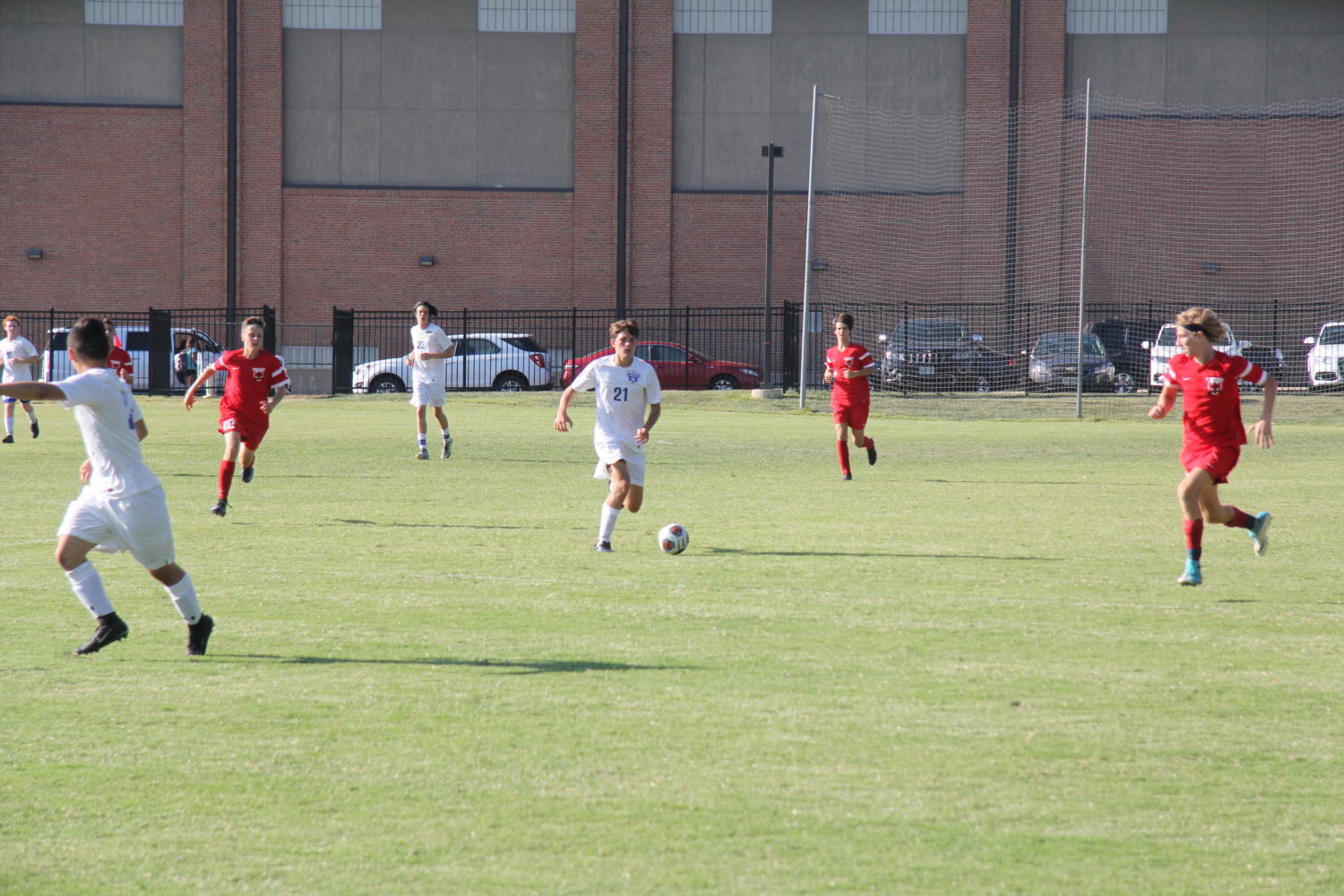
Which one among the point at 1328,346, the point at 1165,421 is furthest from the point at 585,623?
the point at 1328,346

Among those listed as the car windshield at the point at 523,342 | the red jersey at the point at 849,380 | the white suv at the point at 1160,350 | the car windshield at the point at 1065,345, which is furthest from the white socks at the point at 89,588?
the car windshield at the point at 523,342

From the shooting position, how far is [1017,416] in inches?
1212

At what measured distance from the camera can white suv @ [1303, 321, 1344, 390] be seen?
3350 centimetres

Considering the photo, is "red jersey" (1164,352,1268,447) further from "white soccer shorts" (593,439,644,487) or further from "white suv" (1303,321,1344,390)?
"white suv" (1303,321,1344,390)

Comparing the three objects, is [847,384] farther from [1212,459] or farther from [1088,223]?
[1088,223]

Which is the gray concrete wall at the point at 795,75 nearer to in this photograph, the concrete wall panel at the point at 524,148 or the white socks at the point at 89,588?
the concrete wall panel at the point at 524,148

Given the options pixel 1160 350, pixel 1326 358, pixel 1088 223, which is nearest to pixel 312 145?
pixel 1088 223

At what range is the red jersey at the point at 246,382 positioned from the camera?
13195mm

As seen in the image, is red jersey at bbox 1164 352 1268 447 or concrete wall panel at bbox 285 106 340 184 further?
concrete wall panel at bbox 285 106 340 184

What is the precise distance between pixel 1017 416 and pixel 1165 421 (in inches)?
122

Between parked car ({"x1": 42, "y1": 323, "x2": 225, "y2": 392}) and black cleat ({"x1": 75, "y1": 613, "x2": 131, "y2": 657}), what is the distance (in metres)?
32.7

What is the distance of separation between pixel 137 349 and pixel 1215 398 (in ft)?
120

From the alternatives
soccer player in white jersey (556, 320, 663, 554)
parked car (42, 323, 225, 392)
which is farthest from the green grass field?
parked car (42, 323, 225, 392)

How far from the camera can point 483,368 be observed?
1574 inches
